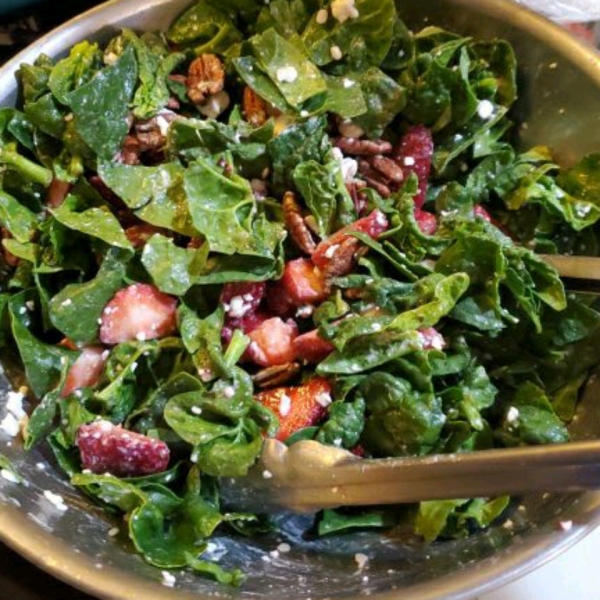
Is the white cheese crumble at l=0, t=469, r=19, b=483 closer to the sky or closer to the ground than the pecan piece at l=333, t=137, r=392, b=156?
closer to the ground

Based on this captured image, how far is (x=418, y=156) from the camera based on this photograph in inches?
45.2

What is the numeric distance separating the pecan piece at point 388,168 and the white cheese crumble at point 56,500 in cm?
60

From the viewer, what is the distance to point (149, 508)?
91 centimetres

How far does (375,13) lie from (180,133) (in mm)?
327

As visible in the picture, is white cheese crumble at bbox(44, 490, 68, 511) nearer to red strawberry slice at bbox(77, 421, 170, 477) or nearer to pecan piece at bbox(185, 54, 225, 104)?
red strawberry slice at bbox(77, 421, 170, 477)

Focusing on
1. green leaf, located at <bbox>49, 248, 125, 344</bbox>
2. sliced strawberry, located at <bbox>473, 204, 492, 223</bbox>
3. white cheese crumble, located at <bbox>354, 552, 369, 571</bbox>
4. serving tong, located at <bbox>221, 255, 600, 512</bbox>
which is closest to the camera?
serving tong, located at <bbox>221, 255, 600, 512</bbox>

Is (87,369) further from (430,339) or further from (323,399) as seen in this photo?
(430,339)

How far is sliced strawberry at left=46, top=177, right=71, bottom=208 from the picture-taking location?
44.9 inches

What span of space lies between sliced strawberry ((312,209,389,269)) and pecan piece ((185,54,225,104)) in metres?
0.30

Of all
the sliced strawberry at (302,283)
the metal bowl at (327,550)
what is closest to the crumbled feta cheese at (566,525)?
the metal bowl at (327,550)

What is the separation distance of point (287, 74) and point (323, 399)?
47cm

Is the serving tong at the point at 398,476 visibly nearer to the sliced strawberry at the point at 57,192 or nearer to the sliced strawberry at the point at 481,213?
the sliced strawberry at the point at 481,213

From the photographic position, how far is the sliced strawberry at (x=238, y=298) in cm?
106

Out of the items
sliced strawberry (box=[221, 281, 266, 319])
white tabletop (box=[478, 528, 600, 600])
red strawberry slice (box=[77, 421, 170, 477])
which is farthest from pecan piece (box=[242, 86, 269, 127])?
white tabletop (box=[478, 528, 600, 600])
